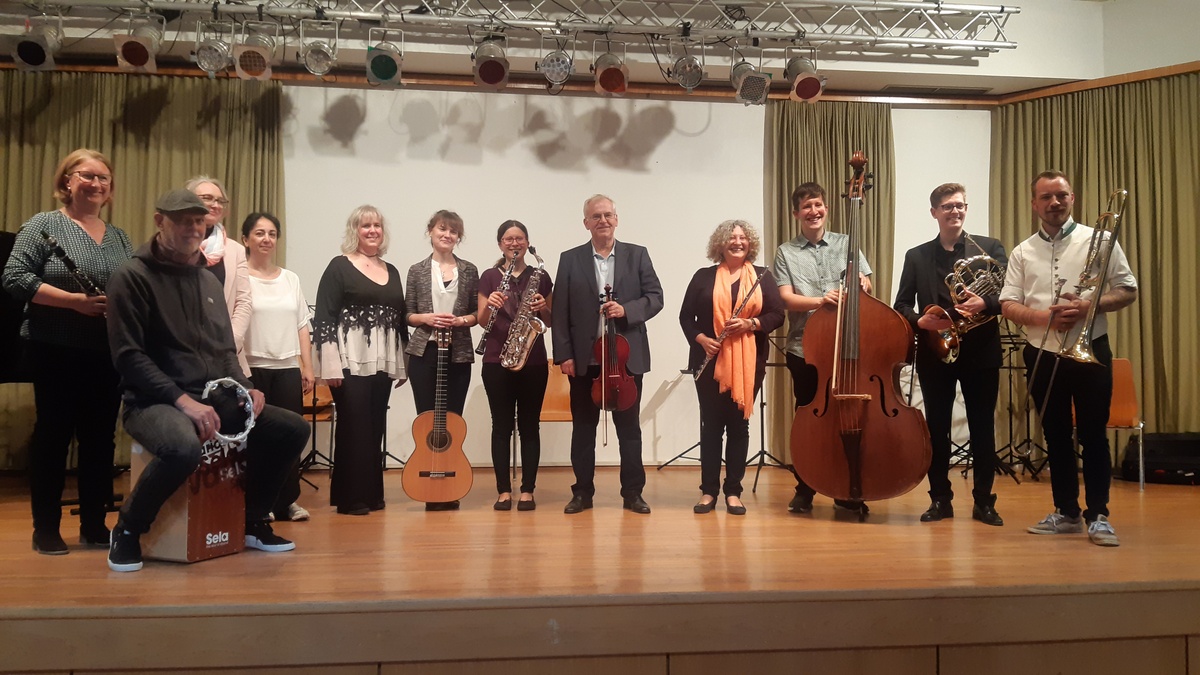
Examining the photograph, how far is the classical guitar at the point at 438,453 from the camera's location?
4.47 metres

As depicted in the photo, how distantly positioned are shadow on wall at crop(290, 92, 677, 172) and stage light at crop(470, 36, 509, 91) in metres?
0.74

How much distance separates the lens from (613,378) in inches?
166

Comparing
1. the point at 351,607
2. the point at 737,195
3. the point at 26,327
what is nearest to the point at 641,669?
the point at 351,607

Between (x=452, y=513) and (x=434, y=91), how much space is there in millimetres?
3660

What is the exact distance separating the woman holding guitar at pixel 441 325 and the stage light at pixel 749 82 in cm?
254

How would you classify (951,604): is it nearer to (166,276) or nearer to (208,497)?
(208,497)

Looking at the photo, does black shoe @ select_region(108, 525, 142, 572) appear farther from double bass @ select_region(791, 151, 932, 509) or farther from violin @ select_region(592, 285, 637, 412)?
double bass @ select_region(791, 151, 932, 509)

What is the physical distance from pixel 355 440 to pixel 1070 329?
343 cm

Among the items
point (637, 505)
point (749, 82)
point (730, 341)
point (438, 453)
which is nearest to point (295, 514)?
point (438, 453)

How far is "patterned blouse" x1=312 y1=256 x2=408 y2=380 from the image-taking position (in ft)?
14.4

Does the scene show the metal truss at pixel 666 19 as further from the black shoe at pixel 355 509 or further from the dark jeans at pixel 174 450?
the dark jeans at pixel 174 450

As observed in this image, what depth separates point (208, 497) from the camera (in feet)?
10.7

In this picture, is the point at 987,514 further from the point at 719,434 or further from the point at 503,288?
the point at 503,288

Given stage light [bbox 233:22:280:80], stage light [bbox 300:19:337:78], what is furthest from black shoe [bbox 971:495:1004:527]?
stage light [bbox 233:22:280:80]
